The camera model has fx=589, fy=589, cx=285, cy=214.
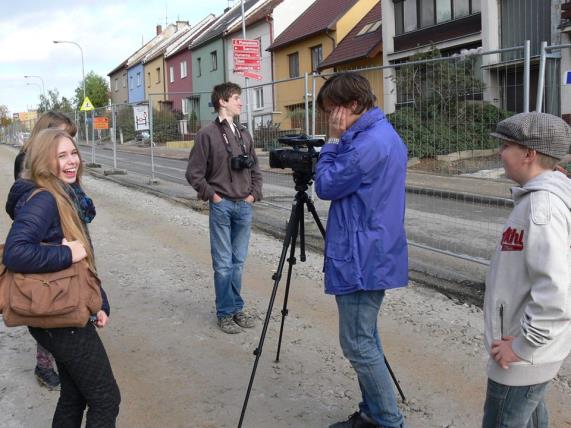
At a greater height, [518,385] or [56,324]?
[56,324]

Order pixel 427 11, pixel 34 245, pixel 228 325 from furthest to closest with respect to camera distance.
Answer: pixel 427 11, pixel 228 325, pixel 34 245

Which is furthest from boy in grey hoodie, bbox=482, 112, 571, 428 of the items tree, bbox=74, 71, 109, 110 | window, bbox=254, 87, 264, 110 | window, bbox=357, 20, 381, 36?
tree, bbox=74, 71, 109, 110

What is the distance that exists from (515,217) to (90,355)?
71.4 inches

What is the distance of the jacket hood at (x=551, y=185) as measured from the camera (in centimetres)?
195

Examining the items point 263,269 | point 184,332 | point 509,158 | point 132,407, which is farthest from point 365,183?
point 263,269

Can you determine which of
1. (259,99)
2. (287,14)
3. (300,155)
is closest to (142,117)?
(259,99)

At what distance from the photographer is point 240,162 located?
15.7 feet

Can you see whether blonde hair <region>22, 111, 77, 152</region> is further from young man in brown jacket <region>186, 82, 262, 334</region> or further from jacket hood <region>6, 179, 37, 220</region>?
young man in brown jacket <region>186, 82, 262, 334</region>

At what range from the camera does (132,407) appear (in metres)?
3.53

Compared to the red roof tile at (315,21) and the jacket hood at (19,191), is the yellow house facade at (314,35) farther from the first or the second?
the jacket hood at (19,191)

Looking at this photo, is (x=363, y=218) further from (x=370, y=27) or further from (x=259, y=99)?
(x=370, y=27)

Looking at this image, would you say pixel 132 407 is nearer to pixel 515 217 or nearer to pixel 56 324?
pixel 56 324

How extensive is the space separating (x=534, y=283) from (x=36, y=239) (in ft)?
6.21

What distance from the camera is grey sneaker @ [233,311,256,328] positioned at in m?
4.82
